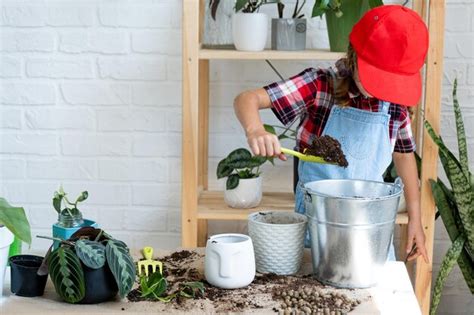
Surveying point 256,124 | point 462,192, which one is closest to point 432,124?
point 462,192

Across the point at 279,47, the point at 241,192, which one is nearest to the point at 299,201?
the point at 241,192

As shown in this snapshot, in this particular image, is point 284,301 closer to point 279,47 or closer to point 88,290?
point 88,290

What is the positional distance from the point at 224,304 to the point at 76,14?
1767mm

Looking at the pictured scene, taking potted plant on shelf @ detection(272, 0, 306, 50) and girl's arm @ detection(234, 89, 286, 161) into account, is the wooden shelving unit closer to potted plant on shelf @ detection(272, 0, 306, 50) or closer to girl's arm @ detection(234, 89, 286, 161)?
potted plant on shelf @ detection(272, 0, 306, 50)

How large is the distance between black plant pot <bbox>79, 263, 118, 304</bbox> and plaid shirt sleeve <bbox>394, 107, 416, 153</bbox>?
3.63 feet

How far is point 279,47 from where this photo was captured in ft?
A: 8.14

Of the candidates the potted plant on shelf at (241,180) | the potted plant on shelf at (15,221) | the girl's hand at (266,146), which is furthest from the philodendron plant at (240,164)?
the potted plant on shelf at (15,221)

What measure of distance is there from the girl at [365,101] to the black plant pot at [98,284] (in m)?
0.53

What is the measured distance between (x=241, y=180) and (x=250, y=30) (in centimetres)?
49

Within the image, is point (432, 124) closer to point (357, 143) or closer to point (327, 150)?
point (357, 143)

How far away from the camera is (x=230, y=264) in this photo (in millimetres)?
1395

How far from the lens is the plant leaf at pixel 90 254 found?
131cm

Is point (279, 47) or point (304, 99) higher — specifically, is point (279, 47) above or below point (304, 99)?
above

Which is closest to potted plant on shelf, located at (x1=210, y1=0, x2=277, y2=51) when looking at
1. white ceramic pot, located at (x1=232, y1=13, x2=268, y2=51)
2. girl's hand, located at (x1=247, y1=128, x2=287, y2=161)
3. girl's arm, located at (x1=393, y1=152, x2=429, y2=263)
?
white ceramic pot, located at (x1=232, y1=13, x2=268, y2=51)
